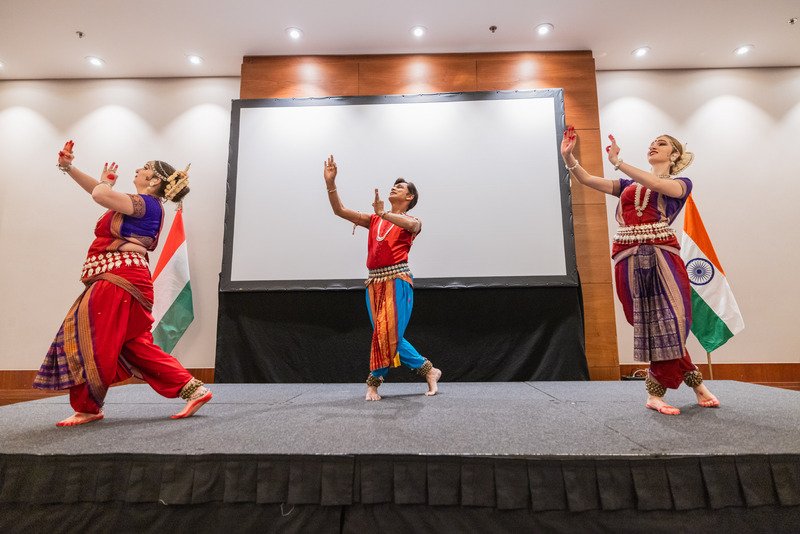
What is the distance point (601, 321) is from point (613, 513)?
2932 mm

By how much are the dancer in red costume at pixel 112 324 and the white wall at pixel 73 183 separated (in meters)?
2.27

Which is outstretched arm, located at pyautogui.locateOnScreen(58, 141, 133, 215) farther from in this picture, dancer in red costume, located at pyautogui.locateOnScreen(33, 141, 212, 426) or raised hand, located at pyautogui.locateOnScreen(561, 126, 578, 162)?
raised hand, located at pyautogui.locateOnScreen(561, 126, 578, 162)

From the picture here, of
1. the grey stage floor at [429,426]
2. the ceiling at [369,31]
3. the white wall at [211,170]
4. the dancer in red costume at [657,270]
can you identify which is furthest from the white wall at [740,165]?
the dancer in red costume at [657,270]

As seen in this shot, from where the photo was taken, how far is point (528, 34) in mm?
4012

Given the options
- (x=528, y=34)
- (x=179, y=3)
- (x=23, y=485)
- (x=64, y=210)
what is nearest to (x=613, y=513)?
(x=23, y=485)

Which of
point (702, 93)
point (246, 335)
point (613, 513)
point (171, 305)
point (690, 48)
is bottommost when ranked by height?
point (613, 513)

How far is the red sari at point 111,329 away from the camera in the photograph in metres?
1.82

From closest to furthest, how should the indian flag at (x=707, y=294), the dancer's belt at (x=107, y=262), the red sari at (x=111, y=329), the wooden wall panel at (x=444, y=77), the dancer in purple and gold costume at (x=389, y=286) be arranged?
the red sari at (x=111, y=329)
the dancer's belt at (x=107, y=262)
the dancer in purple and gold costume at (x=389, y=286)
the indian flag at (x=707, y=294)
the wooden wall panel at (x=444, y=77)

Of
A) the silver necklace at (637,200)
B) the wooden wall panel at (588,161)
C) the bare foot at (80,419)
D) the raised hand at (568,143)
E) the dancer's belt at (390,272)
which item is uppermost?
the wooden wall panel at (588,161)

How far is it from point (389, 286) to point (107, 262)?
1465 millimetres

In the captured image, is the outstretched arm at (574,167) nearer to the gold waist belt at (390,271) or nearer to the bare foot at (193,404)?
the gold waist belt at (390,271)

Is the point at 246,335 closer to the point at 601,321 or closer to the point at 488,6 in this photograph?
the point at 601,321

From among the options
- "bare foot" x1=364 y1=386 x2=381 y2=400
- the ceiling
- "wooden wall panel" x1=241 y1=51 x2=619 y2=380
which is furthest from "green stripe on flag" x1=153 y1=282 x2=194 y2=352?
the ceiling

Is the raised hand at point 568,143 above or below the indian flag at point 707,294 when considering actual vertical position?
above
